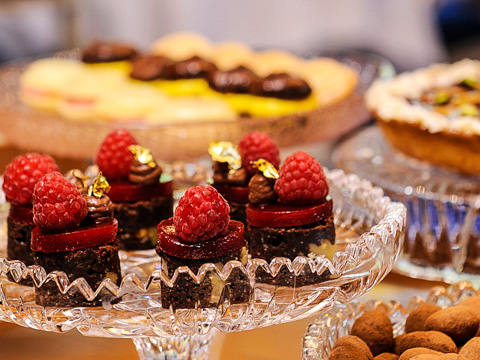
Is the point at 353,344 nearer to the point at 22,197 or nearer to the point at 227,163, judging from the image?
the point at 227,163

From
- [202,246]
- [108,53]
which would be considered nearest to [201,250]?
[202,246]

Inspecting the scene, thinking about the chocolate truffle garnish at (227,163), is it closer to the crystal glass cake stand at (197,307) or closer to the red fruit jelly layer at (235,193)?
the red fruit jelly layer at (235,193)

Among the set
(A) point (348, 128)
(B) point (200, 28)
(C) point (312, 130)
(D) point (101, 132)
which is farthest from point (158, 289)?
(B) point (200, 28)

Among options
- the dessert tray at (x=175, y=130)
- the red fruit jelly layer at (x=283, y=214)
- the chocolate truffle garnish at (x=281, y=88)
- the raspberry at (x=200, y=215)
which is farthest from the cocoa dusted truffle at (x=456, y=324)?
the chocolate truffle garnish at (x=281, y=88)

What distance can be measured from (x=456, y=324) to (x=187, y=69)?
125 centimetres

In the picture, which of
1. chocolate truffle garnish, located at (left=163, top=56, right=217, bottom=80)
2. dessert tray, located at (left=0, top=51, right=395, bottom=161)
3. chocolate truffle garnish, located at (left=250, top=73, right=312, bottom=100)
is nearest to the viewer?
dessert tray, located at (left=0, top=51, right=395, bottom=161)

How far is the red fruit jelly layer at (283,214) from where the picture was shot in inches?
43.4

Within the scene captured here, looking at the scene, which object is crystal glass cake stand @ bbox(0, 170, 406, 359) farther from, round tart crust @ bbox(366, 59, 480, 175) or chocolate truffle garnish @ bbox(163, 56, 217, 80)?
chocolate truffle garnish @ bbox(163, 56, 217, 80)

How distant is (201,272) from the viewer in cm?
92

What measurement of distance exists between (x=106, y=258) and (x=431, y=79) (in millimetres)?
1166

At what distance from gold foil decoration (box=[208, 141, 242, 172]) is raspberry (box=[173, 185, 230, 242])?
7.2 inches

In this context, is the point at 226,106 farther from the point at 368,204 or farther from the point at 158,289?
the point at 158,289

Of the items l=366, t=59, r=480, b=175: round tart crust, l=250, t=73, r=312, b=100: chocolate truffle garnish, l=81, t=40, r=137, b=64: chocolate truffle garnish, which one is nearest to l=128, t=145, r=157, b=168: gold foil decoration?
l=366, t=59, r=480, b=175: round tart crust

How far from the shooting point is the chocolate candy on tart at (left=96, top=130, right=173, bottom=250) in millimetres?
1214
